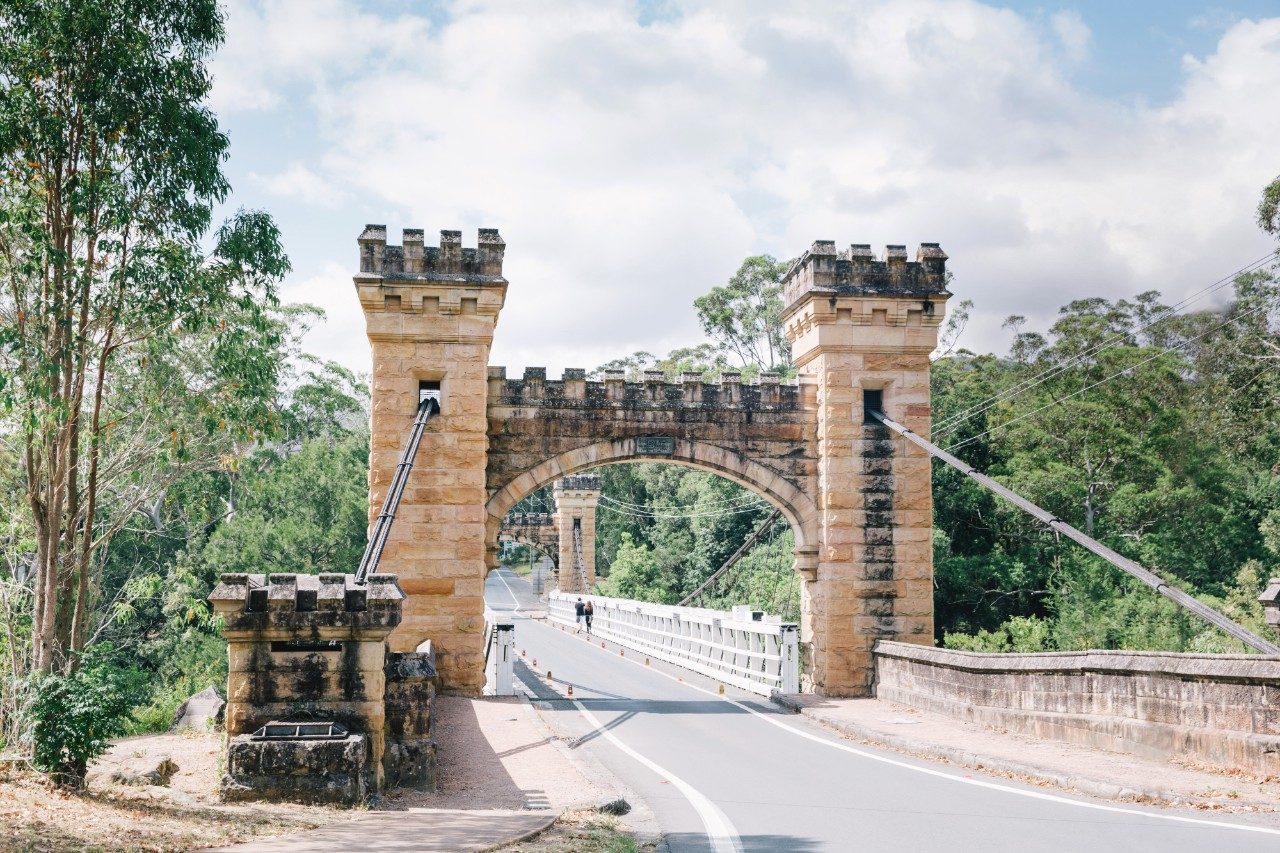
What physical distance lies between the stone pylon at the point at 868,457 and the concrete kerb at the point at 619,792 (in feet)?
16.3

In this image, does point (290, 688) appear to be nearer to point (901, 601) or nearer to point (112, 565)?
point (901, 601)

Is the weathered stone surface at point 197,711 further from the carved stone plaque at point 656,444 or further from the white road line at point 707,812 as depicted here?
the carved stone plaque at point 656,444

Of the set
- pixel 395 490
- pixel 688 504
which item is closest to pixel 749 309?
pixel 688 504

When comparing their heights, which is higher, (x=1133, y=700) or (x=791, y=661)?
(x=1133, y=700)

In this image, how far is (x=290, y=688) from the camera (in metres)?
7.30

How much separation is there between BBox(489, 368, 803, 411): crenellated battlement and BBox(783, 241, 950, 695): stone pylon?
718 mm

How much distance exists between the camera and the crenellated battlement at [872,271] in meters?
14.9

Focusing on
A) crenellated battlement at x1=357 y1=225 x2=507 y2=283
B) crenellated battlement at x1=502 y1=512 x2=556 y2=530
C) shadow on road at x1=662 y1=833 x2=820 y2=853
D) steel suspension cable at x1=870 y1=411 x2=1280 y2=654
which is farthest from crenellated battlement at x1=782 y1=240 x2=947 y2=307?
crenellated battlement at x1=502 y1=512 x2=556 y2=530

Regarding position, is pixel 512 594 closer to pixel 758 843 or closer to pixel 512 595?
pixel 512 595

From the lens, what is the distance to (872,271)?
1505 cm

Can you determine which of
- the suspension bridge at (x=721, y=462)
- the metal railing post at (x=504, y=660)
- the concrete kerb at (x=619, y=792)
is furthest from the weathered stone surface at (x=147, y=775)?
the metal railing post at (x=504, y=660)

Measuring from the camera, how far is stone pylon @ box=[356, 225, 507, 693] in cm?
1403

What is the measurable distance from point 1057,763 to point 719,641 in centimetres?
972

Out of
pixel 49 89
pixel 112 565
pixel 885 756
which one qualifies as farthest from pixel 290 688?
pixel 112 565
